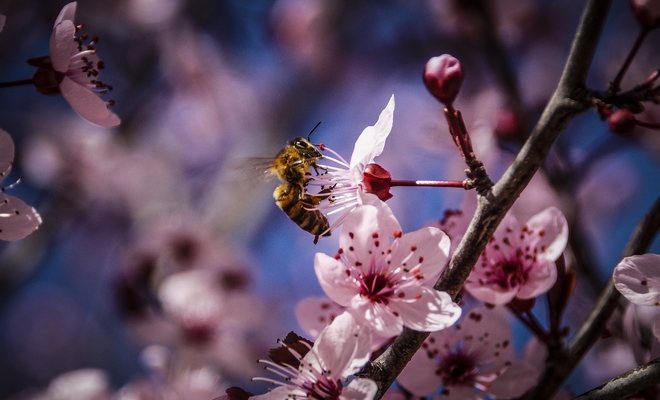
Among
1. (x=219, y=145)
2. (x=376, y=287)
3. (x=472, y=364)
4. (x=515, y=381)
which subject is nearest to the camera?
(x=376, y=287)

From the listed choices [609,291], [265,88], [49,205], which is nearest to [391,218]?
[609,291]

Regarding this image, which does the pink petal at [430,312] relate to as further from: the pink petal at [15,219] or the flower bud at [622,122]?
the pink petal at [15,219]

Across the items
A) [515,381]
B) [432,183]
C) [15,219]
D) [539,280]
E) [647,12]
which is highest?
[647,12]

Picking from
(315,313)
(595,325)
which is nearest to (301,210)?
(315,313)

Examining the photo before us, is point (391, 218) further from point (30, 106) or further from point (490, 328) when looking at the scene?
point (30, 106)

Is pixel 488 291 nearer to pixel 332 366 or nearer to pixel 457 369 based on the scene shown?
pixel 457 369

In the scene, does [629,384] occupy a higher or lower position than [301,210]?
higher
